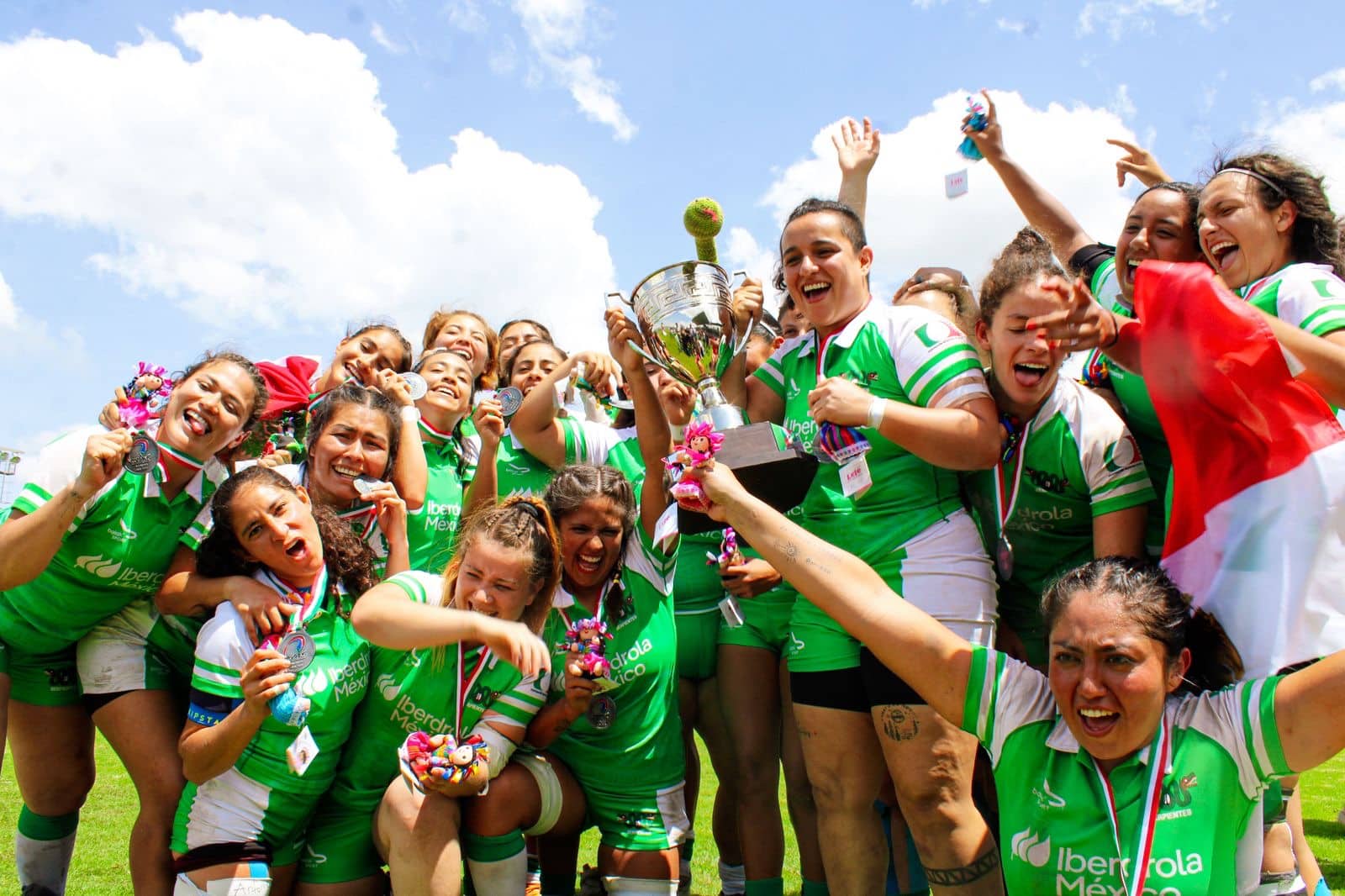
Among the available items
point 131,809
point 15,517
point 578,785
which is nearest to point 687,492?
point 578,785

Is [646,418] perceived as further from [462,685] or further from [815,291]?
[462,685]

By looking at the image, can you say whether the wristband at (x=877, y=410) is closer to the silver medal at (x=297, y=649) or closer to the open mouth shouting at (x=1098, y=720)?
the open mouth shouting at (x=1098, y=720)

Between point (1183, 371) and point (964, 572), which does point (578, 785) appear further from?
point (1183, 371)

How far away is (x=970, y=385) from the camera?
10.2 ft

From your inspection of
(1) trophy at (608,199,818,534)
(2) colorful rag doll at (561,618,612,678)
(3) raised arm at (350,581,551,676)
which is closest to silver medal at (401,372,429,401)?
(1) trophy at (608,199,818,534)

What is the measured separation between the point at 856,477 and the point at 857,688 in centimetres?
71

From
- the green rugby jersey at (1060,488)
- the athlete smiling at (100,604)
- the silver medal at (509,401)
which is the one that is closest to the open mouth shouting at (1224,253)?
the green rugby jersey at (1060,488)

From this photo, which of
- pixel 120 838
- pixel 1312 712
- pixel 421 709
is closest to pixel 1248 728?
pixel 1312 712

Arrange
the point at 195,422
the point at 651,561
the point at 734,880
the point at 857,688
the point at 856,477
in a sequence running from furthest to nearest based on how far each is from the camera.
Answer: the point at 734,880, the point at 195,422, the point at 651,561, the point at 857,688, the point at 856,477

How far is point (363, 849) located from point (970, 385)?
2.75 meters

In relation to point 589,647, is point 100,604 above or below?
above

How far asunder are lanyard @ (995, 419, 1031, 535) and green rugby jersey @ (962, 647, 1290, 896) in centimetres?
89

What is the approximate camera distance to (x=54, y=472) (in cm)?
385

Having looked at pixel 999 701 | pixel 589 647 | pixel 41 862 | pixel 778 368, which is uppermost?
pixel 778 368
